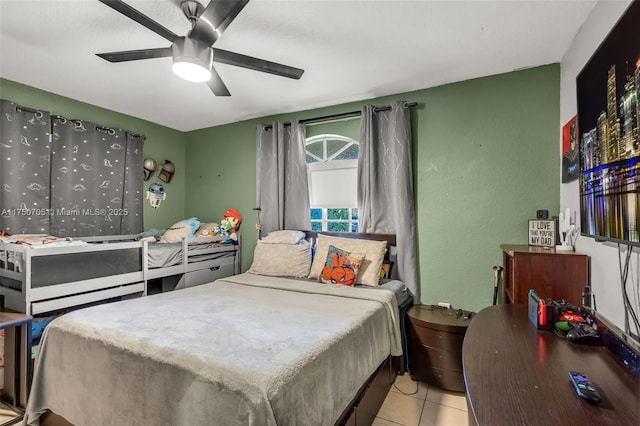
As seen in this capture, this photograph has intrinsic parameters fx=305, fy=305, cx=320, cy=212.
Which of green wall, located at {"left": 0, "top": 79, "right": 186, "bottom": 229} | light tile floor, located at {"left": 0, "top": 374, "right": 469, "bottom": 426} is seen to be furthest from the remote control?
green wall, located at {"left": 0, "top": 79, "right": 186, "bottom": 229}

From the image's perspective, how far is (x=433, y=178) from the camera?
9.46ft

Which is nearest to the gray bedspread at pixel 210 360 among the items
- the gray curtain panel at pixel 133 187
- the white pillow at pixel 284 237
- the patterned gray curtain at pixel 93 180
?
the white pillow at pixel 284 237

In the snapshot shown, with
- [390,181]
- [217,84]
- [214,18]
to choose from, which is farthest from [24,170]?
[390,181]

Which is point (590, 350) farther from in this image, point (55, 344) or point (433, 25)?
point (55, 344)

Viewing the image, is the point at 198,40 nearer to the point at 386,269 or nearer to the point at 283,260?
the point at 283,260

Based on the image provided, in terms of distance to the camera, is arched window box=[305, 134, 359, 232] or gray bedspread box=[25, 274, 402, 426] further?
arched window box=[305, 134, 359, 232]

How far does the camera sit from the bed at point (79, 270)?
2131mm

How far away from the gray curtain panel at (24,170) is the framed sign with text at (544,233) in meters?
4.35

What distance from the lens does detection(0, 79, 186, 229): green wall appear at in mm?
2836

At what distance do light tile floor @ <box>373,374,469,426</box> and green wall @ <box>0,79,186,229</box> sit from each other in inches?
135

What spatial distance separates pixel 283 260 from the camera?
309cm

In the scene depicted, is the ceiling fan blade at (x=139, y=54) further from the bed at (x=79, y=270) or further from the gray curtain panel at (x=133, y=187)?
the gray curtain panel at (x=133, y=187)

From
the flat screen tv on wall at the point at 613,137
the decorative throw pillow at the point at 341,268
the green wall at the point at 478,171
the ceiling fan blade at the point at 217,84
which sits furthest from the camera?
the decorative throw pillow at the point at 341,268

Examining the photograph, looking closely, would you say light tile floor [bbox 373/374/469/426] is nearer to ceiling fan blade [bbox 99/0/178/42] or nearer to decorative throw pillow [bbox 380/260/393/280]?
decorative throw pillow [bbox 380/260/393/280]
